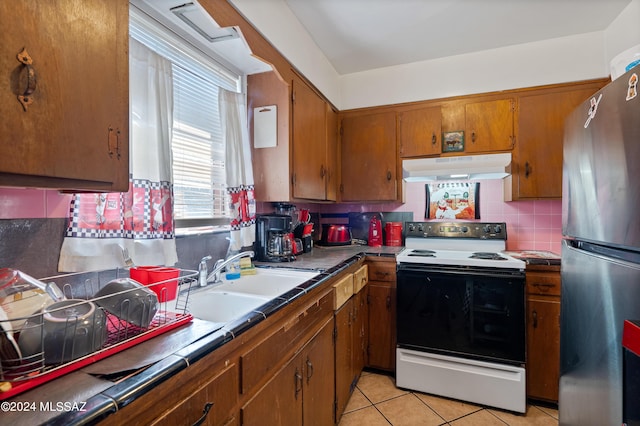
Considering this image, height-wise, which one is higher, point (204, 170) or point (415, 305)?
point (204, 170)

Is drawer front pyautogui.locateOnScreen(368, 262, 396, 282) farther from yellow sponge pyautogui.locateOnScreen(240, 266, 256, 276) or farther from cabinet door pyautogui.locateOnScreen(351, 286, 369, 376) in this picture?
yellow sponge pyautogui.locateOnScreen(240, 266, 256, 276)

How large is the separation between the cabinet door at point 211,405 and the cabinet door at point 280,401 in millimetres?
81

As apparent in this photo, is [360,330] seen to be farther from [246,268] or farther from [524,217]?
[524,217]

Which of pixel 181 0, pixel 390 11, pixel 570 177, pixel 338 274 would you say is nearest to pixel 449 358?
pixel 338 274

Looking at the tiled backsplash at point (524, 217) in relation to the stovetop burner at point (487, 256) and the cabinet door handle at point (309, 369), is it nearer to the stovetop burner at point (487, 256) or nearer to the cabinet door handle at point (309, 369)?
the stovetop burner at point (487, 256)

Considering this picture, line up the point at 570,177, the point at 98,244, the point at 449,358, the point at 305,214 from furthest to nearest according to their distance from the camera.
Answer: the point at 305,214 → the point at 449,358 → the point at 570,177 → the point at 98,244

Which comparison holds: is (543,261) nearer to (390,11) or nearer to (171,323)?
(390,11)

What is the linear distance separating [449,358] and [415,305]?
40cm

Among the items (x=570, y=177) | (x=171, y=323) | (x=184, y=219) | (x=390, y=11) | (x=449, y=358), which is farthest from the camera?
(x=449, y=358)

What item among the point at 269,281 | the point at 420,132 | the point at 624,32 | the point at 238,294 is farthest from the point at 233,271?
the point at 624,32

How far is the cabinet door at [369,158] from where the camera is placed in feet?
8.79

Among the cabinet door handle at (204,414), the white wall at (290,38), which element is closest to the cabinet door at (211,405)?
the cabinet door handle at (204,414)

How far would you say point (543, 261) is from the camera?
1.98m

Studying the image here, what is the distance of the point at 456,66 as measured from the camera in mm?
2500
